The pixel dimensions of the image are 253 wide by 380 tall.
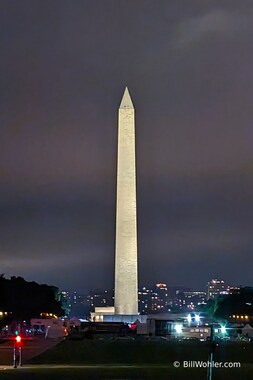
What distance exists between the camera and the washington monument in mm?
83188

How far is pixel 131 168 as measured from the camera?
83.4 metres

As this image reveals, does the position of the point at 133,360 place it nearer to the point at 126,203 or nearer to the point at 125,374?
the point at 125,374

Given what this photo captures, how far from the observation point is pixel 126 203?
3292 inches

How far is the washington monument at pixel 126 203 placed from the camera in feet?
273

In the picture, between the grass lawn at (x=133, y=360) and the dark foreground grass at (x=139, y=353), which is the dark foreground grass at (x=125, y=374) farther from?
the dark foreground grass at (x=139, y=353)

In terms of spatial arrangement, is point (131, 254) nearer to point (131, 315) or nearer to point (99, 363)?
point (131, 315)

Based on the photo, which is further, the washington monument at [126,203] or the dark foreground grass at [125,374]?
the washington monument at [126,203]

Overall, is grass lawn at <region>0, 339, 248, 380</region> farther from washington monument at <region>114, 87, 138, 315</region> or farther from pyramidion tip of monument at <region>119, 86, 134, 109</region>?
pyramidion tip of monument at <region>119, 86, 134, 109</region>

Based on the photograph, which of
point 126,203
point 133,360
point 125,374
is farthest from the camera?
point 126,203

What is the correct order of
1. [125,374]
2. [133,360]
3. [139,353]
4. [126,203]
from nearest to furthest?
1. [125,374]
2. [133,360]
3. [139,353]
4. [126,203]

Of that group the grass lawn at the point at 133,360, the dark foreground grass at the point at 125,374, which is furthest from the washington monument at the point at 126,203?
the dark foreground grass at the point at 125,374

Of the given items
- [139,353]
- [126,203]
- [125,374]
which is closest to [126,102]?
Result: [126,203]

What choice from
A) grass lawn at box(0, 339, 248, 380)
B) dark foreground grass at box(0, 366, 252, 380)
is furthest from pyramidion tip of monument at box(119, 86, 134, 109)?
dark foreground grass at box(0, 366, 252, 380)

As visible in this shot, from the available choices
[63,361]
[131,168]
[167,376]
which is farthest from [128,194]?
[167,376]
